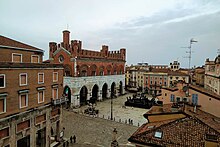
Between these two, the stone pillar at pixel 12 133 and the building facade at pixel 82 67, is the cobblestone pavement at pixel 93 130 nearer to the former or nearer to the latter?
the stone pillar at pixel 12 133

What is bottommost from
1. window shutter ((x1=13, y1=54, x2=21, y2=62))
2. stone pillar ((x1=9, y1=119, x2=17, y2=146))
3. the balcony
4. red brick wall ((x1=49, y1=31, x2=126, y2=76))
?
stone pillar ((x1=9, y1=119, x2=17, y2=146))

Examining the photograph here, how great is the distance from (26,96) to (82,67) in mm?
24090

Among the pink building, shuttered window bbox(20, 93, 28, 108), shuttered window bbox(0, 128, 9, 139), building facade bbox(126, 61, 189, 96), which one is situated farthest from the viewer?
building facade bbox(126, 61, 189, 96)

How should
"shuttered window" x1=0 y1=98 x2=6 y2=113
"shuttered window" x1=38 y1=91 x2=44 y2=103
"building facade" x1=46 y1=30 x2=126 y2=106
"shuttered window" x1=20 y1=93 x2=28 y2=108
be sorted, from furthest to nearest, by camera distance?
"building facade" x1=46 y1=30 x2=126 y2=106, "shuttered window" x1=38 y1=91 x2=44 y2=103, "shuttered window" x1=20 y1=93 x2=28 y2=108, "shuttered window" x1=0 y1=98 x2=6 y2=113

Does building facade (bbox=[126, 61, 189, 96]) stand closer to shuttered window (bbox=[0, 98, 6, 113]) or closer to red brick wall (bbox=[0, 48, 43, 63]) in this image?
red brick wall (bbox=[0, 48, 43, 63])

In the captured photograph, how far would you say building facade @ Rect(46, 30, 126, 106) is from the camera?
3781 centimetres

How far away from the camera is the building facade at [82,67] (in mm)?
37812

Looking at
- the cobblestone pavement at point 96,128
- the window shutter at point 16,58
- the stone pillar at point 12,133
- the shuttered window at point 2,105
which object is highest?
the window shutter at point 16,58

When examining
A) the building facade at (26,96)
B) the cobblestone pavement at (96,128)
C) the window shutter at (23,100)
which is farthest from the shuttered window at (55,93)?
the cobblestone pavement at (96,128)

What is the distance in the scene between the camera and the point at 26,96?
15680 millimetres

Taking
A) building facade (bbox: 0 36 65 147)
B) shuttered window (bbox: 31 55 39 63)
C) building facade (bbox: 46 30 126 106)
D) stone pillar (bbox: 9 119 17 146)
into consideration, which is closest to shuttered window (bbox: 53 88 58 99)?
building facade (bbox: 0 36 65 147)

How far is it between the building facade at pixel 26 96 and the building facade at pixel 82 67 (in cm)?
1766

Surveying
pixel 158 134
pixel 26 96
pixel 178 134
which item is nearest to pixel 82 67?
pixel 26 96

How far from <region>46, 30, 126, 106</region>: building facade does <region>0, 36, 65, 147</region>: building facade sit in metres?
17.7
